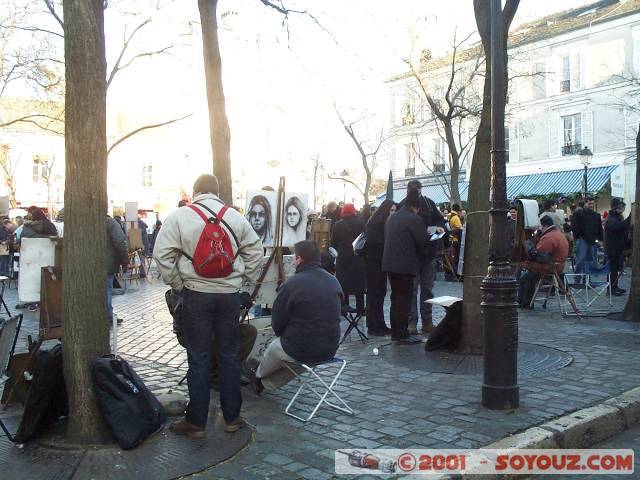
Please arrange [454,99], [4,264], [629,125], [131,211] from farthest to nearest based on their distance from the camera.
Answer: [629,125], [454,99], [4,264], [131,211]

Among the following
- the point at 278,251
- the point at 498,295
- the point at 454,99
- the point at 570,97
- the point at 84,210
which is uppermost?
the point at 570,97

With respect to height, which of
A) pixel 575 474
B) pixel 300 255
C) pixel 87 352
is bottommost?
pixel 575 474

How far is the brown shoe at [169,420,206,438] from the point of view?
4.53 meters

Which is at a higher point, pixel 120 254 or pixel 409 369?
pixel 120 254

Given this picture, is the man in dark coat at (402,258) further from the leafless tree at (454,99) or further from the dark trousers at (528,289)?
the leafless tree at (454,99)

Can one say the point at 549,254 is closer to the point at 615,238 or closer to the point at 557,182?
the point at 615,238

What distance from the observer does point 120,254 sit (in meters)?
9.24

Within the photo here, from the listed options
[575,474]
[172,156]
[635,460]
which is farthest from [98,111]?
[172,156]

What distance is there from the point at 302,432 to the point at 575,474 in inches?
74.9

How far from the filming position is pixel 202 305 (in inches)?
177

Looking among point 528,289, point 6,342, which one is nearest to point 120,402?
point 6,342

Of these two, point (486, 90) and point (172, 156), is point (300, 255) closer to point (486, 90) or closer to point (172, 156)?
point (486, 90)

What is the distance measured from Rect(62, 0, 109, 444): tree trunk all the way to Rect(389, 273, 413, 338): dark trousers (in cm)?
430

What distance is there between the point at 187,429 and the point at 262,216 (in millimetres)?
3895
